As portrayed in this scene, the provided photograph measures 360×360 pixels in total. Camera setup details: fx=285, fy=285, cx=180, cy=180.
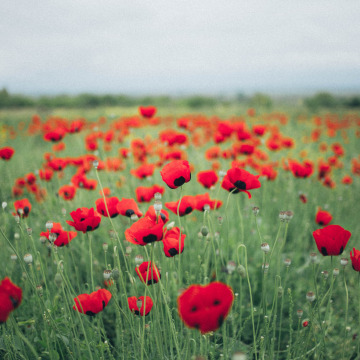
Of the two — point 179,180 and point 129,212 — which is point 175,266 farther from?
point 179,180

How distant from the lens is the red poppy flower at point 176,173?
47.3 inches

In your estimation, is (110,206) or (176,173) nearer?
(176,173)

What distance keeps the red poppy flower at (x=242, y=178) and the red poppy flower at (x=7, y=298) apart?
0.92m

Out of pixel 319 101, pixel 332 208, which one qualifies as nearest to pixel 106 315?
pixel 332 208

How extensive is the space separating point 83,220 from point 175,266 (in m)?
0.95

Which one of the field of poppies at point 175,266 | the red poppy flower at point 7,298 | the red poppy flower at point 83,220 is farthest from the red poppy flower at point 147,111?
the red poppy flower at point 7,298

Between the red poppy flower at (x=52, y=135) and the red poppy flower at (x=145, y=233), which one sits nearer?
the red poppy flower at (x=145, y=233)

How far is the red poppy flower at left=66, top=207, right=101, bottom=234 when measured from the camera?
1.28 metres

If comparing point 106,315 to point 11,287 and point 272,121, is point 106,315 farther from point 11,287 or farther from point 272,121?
point 272,121

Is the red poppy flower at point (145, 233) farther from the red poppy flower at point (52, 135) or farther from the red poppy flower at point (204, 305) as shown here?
the red poppy flower at point (52, 135)

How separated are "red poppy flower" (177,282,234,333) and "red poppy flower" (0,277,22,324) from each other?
500 millimetres

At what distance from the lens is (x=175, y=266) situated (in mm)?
2074

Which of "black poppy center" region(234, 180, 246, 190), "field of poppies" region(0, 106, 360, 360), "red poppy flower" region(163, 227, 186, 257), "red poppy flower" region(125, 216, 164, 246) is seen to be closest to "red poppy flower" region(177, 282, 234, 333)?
"field of poppies" region(0, 106, 360, 360)

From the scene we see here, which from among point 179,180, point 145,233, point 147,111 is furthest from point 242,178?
point 147,111
